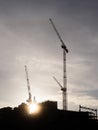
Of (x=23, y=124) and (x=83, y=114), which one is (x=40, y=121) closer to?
(x=23, y=124)

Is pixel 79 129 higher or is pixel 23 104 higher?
pixel 23 104

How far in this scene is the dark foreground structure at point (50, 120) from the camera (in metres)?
134

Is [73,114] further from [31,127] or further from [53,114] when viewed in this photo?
[31,127]

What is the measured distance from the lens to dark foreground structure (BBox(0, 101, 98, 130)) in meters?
134

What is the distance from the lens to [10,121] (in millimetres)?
143125

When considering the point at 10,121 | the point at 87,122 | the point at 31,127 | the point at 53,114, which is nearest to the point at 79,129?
the point at 87,122

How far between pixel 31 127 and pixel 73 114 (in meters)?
22.6

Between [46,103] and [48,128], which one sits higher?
[46,103]

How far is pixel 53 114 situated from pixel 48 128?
747 centimetres

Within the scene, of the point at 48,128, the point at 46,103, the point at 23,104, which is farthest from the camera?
the point at 23,104

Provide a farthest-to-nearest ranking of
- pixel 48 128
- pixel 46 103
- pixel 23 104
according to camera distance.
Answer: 1. pixel 23 104
2. pixel 46 103
3. pixel 48 128

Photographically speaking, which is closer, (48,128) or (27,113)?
(48,128)

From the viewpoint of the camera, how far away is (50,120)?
440 feet

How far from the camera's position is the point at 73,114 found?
139750mm
